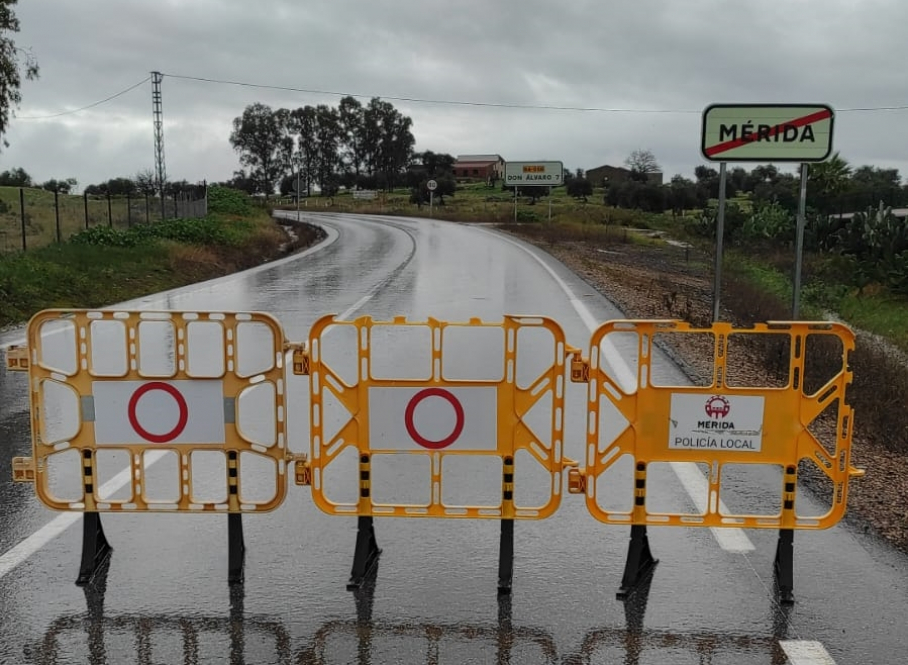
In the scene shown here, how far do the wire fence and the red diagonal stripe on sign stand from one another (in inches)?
870

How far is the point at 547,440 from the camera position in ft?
23.0

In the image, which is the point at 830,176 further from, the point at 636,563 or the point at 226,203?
the point at 636,563

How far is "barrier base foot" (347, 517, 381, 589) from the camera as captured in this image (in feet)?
14.4

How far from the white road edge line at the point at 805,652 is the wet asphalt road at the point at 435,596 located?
1.3 inches

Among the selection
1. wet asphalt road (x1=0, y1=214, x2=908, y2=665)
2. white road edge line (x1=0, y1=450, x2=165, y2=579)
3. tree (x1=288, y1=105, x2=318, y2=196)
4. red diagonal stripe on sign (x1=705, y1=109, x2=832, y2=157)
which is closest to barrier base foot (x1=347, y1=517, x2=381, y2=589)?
wet asphalt road (x1=0, y1=214, x2=908, y2=665)

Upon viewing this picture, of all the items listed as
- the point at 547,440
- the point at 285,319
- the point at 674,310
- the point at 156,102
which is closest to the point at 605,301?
the point at 674,310

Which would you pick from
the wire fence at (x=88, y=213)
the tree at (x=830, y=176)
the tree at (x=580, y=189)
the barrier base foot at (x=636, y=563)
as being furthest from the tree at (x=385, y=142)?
the barrier base foot at (x=636, y=563)

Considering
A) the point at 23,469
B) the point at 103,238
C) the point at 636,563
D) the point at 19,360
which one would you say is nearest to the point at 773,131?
the point at 636,563

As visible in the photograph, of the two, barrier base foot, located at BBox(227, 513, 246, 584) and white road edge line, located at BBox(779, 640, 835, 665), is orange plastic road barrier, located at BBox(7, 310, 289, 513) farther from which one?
white road edge line, located at BBox(779, 640, 835, 665)

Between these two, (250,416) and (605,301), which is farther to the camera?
(605,301)

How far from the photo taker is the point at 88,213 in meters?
38.6

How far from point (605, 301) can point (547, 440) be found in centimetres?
914

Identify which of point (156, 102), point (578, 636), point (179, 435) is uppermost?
point (156, 102)

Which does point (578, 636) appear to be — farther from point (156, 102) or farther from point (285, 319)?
point (156, 102)
